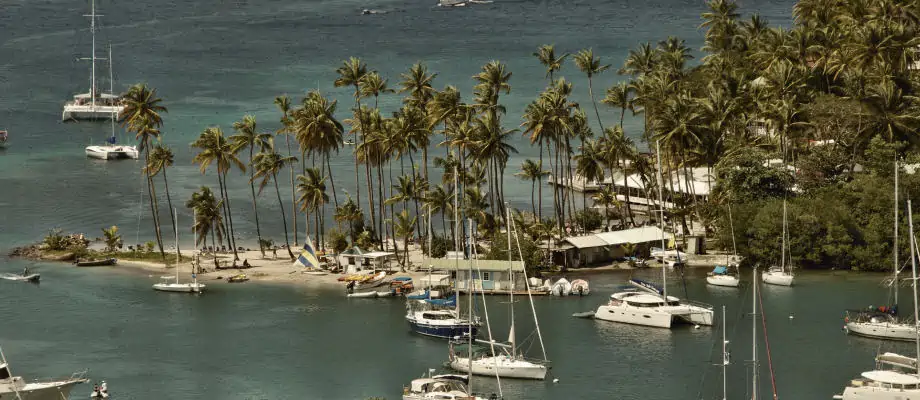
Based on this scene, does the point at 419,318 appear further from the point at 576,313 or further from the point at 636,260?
the point at 636,260

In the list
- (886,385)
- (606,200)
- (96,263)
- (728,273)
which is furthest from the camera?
(606,200)

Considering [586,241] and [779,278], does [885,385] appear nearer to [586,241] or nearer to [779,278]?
[779,278]

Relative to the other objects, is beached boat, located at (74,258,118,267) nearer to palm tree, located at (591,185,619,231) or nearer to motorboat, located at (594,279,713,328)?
palm tree, located at (591,185,619,231)

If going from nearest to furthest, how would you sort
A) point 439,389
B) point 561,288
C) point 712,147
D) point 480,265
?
point 439,389 → point 561,288 → point 480,265 → point 712,147

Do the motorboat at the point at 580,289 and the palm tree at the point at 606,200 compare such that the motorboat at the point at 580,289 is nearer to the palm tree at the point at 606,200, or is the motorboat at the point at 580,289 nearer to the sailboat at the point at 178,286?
the palm tree at the point at 606,200

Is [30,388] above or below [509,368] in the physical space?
above

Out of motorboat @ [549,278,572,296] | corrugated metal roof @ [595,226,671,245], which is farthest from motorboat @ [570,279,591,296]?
corrugated metal roof @ [595,226,671,245]

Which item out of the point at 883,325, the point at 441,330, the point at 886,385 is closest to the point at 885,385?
the point at 886,385

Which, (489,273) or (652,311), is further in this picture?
(489,273)
